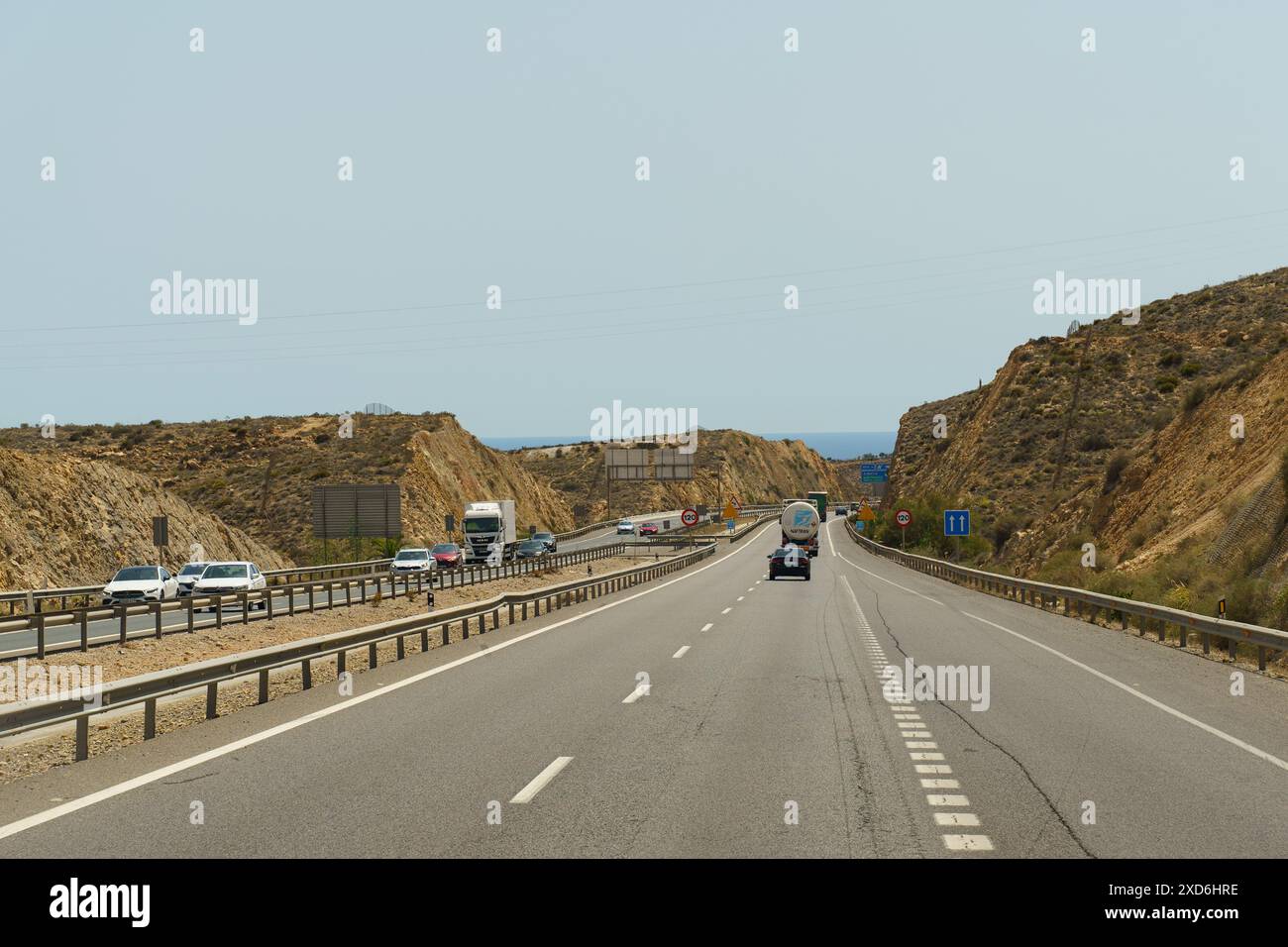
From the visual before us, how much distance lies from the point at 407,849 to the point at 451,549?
57179 millimetres

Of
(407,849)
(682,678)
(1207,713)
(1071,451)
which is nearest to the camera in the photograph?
(407,849)

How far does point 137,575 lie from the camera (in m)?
35.6

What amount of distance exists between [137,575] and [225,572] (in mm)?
3088

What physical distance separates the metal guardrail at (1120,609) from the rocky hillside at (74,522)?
106 feet

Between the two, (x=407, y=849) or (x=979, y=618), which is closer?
(x=407, y=849)

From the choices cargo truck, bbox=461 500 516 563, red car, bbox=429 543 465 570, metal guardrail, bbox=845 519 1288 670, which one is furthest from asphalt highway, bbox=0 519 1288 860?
cargo truck, bbox=461 500 516 563

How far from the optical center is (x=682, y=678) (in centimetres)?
1686

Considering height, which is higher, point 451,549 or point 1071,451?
point 1071,451

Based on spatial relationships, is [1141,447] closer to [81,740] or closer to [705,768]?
[705,768]

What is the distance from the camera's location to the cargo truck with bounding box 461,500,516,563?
64.7 metres

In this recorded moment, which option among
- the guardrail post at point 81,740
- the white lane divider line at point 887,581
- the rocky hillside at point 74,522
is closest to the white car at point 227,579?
the rocky hillside at point 74,522

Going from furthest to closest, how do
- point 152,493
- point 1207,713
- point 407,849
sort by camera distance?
point 152,493 < point 1207,713 < point 407,849
